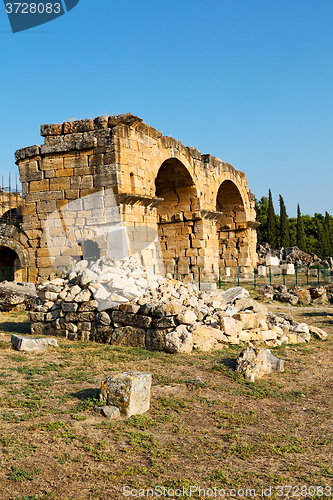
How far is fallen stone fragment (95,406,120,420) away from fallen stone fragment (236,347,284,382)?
192 centimetres

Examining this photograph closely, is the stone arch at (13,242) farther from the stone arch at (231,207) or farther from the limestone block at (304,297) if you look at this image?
the stone arch at (231,207)

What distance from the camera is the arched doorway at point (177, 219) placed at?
50.8ft

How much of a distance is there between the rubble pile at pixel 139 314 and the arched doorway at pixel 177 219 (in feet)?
26.3

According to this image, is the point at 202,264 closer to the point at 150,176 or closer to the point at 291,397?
the point at 150,176

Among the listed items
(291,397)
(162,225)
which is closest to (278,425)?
(291,397)

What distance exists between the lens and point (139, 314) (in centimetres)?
646

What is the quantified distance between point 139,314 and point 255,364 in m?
2.04

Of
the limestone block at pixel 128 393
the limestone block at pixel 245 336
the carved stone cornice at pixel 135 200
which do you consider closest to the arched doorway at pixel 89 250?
the carved stone cornice at pixel 135 200

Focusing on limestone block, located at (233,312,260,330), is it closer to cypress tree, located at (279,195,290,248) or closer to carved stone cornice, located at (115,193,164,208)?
carved stone cornice, located at (115,193,164,208)

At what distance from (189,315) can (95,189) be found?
5.66 m

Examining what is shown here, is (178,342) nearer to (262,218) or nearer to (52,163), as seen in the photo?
(52,163)

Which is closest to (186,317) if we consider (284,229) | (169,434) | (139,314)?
(139,314)

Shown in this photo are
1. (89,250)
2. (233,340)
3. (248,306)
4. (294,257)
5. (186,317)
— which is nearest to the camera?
(186,317)

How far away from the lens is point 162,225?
1638 cm
